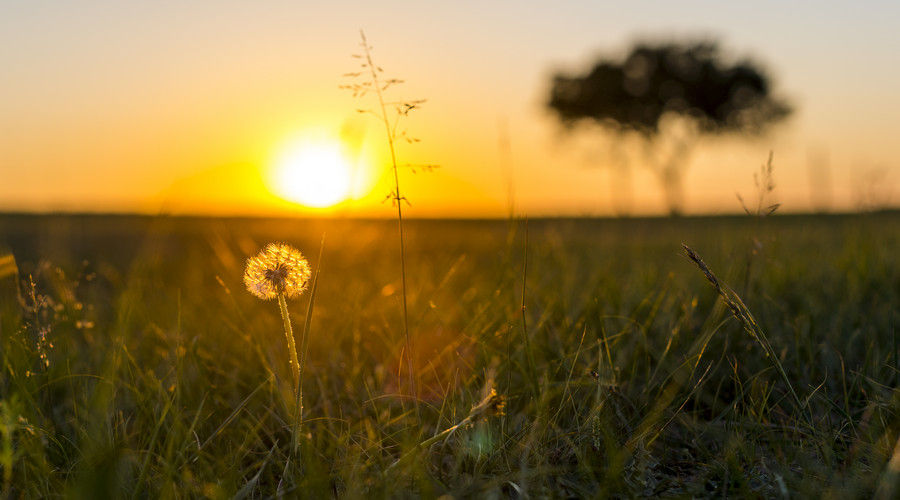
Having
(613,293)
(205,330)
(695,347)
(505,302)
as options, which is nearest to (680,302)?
(613,293)

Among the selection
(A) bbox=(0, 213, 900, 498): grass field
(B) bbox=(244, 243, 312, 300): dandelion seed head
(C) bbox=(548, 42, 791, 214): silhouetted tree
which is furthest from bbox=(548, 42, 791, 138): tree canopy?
(B) bbox=(244, 243, 312, 300): dandelion seed head

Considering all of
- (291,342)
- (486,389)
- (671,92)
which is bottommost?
(486,389)

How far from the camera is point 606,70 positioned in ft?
116

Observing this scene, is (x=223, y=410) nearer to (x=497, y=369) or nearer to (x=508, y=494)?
(x=497, y=369)

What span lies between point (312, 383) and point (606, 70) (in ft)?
119

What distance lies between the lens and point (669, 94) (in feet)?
115

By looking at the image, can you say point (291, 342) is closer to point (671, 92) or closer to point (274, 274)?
point (274, 274)

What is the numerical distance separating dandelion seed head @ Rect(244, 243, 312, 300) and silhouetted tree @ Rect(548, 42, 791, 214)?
34.6m

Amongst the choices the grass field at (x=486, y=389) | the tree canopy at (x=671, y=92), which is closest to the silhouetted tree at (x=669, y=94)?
the tree canopy at (x=671, y=92)

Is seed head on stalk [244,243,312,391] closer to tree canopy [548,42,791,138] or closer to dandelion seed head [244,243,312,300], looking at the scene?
dandelion seed head [244,243,312,300]

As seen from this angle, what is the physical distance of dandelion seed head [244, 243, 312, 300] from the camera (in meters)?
1.58

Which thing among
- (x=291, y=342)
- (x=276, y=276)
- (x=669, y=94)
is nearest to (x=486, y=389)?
(x=291, y=342)

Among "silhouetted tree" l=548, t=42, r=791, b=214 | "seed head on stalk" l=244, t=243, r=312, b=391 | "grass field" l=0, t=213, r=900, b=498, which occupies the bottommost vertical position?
"grass field" l=0, t=213, r=900, b=498

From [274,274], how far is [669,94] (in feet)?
122
